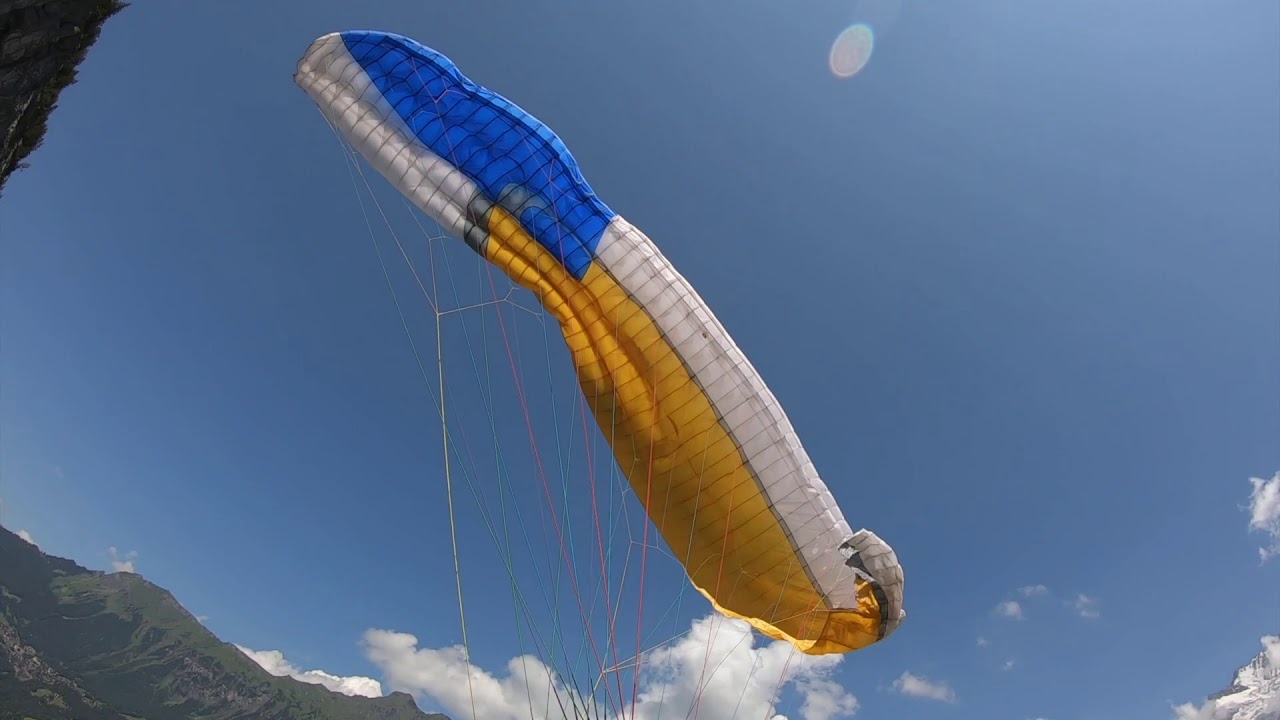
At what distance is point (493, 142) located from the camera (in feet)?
38.4

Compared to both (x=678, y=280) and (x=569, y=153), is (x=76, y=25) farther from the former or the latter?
(x=678, y=280)

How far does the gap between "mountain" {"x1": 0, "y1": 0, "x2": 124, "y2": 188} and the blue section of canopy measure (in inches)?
208

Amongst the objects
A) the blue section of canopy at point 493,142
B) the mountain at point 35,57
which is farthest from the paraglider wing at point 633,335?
the mountain at point 35,57

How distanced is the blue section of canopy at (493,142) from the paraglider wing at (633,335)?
27mm

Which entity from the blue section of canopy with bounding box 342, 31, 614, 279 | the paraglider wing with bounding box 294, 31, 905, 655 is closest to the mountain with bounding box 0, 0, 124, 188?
the paraglider wing with bounding box 294, 31, 905, 655

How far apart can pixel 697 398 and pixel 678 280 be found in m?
2.30

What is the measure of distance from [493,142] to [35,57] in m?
8.93

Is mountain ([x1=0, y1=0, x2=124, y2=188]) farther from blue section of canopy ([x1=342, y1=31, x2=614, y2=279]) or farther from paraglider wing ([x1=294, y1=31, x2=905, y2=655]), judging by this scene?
blue section of canopy ([x1=342, y1=31, x2=614, y2=279])

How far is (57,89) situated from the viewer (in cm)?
1330

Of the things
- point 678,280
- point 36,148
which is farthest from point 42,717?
point 678,280

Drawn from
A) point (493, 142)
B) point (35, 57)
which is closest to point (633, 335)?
point (493, 142)

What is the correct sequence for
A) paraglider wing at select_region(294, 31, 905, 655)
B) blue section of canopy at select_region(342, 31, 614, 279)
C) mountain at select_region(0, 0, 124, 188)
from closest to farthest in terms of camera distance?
mountain at select_region(0, 0, 124, 188)
paraglider wing at select_region(294, 31, 905, 655)
blue section of canopy at select_region(342, 31, 614, 279)

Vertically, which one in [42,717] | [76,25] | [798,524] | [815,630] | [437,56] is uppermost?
[437,56]

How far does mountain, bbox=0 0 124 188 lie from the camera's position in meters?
10.9
